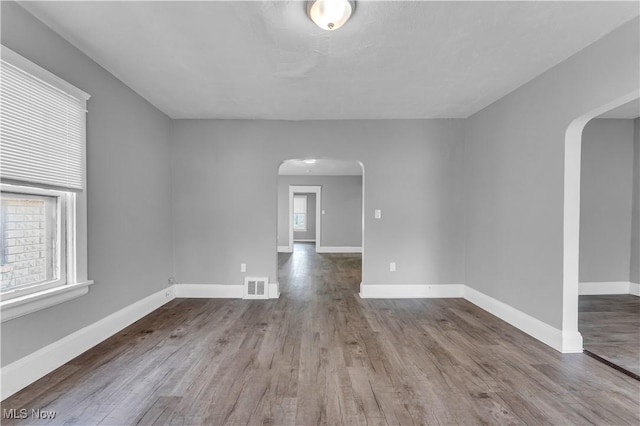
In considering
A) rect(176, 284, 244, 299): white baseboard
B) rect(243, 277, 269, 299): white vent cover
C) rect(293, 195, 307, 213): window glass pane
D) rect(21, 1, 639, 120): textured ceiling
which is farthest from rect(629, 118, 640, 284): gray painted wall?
rect(293, 195, 307, 213): window glass pane

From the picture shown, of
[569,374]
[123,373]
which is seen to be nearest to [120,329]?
[123,373]

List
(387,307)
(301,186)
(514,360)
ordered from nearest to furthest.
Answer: (514,360) < (387,307) < (301,186)

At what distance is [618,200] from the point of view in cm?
409

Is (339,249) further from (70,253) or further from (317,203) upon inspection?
(70,253)

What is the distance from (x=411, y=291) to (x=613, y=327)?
6.74ft

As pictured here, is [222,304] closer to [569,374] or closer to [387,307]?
[387,307]

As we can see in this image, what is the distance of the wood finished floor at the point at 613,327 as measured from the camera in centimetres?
236

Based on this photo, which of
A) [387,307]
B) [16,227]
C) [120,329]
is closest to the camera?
[16,227]

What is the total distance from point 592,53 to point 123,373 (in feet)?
14.1

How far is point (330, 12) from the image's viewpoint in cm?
175

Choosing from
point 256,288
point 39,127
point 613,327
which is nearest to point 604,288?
point 613,327

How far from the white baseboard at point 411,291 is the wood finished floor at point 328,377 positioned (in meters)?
0.71

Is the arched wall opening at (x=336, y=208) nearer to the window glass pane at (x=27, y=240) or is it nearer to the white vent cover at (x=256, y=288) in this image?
the white vent cover at (x=256, y=288)

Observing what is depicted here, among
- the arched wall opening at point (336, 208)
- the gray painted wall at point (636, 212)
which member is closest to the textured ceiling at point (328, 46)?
the gray painted wall at point (636, 212)
